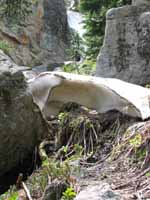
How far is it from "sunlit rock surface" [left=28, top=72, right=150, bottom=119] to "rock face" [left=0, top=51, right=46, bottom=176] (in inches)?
25.4

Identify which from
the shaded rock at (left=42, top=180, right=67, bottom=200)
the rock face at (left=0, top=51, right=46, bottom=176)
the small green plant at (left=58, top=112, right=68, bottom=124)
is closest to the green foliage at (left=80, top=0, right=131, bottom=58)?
the small green plant at (left=58, top=112, right=68, bottom=124)

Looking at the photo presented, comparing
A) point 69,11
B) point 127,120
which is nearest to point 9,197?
point 127,120

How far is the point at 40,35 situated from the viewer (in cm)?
1431

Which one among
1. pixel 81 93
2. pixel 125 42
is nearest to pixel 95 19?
pixel 125 42

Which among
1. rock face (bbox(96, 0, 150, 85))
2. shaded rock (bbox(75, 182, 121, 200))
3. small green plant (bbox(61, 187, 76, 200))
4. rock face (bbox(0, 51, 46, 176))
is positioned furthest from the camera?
rock face (bbox(96, 0, 150, 85))

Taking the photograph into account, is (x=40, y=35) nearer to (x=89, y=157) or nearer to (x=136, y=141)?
(x=89, y=157)

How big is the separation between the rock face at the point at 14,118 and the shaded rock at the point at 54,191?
0.67 metres

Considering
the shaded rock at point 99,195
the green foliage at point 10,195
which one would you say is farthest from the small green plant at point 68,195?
the green foliage at point 10,195

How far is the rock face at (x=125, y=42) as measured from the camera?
19.9ft

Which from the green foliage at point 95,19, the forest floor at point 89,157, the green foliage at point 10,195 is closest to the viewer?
the forest floor at point 89,157

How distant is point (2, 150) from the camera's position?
315cm

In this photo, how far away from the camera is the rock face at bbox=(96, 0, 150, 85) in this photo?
19.9 feet

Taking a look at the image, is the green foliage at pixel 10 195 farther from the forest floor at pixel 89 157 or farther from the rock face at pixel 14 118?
the rock face at pixel 14 118

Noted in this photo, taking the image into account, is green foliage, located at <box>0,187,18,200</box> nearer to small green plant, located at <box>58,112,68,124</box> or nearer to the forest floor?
the forest floor
